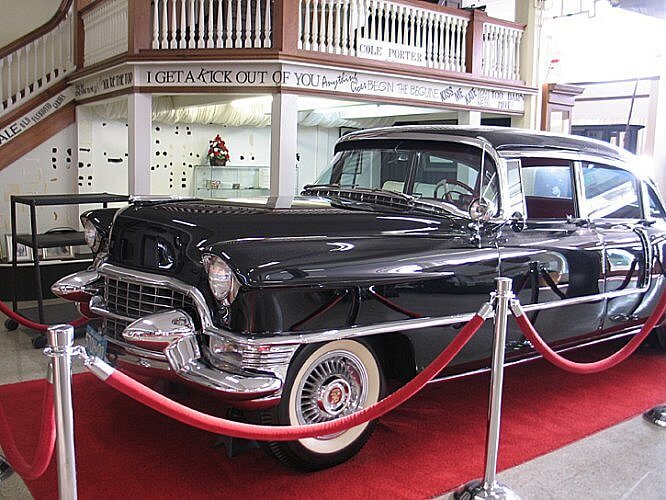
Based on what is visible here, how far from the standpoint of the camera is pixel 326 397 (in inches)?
130

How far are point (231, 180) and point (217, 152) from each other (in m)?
0.70

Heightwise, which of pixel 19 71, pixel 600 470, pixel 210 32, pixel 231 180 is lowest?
pixel 600 470

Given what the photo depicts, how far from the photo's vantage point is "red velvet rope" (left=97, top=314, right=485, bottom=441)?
2330 mm

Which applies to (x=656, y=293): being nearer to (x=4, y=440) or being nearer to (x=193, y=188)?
(x=4, y=440)

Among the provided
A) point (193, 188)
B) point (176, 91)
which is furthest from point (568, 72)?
point (176, 91)

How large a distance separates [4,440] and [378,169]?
2.80 metres

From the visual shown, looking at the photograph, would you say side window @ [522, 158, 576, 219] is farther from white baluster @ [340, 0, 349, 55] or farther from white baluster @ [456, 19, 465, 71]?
white baluster @ [456, 19, 465, 71]

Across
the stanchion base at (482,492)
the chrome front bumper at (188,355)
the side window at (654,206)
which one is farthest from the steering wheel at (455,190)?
the side window at (654,206)

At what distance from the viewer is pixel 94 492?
10.2 feet

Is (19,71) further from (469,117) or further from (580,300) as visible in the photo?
(580,300)

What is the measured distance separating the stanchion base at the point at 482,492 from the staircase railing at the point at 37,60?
350 inches

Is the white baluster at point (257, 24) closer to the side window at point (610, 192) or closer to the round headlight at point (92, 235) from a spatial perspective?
the round headlight at point (92, 235)

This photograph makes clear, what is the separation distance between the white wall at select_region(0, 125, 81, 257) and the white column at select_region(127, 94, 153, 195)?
221cm

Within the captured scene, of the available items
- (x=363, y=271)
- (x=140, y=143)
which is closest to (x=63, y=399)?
(x=363, y=271)
